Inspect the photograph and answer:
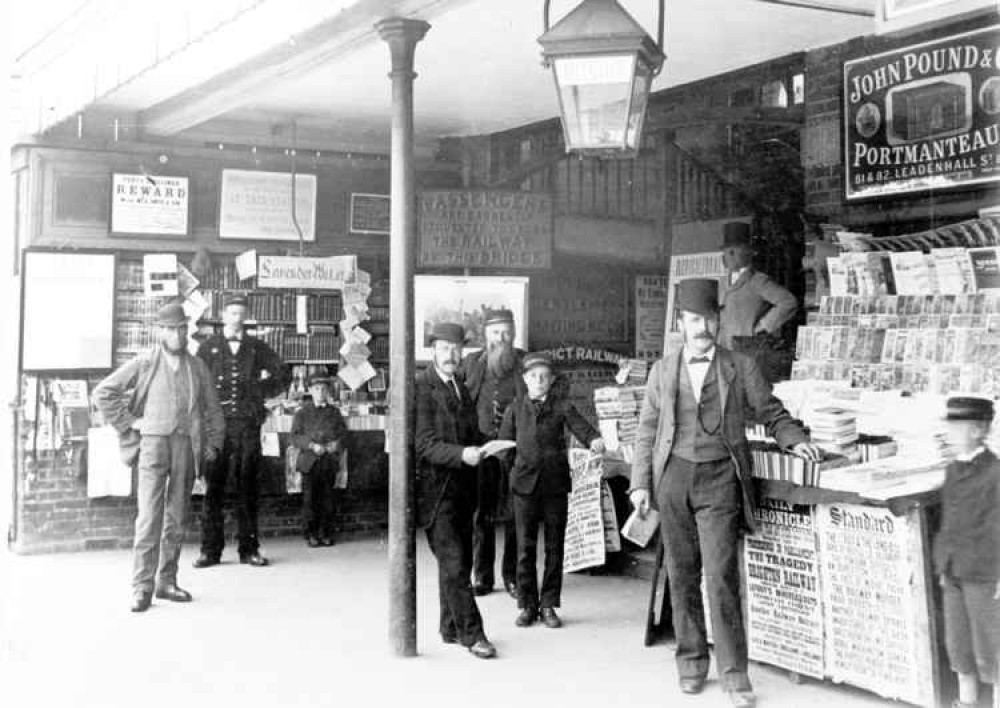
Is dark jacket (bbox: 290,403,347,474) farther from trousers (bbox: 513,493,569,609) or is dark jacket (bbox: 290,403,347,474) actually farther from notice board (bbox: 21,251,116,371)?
trousers (bbox: 513,493,569,609)

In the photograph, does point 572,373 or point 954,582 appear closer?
point 954,582

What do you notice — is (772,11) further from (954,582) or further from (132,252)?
(132,252)

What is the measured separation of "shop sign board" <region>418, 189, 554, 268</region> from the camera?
10.3 metres

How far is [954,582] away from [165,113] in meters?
7.16

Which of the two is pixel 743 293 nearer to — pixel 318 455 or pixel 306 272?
pixel 318 455

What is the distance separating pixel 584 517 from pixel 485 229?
3.50m

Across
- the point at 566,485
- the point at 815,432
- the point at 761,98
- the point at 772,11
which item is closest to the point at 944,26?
the point at 772,11

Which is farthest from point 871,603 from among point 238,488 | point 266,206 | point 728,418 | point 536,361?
point 266,206

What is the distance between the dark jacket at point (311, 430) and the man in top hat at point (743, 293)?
141 inches

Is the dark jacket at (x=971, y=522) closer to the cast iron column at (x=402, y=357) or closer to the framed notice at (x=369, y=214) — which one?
the cast iron column at (x=402, y=357)

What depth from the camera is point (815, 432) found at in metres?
5.95

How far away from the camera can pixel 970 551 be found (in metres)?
4.92

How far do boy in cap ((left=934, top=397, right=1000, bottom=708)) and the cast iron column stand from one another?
2.84 meters

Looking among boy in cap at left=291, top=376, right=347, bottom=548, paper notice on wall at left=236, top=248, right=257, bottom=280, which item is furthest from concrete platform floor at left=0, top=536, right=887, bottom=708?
paper notice on wall at left=236, top=248, right=257, bottom=280
